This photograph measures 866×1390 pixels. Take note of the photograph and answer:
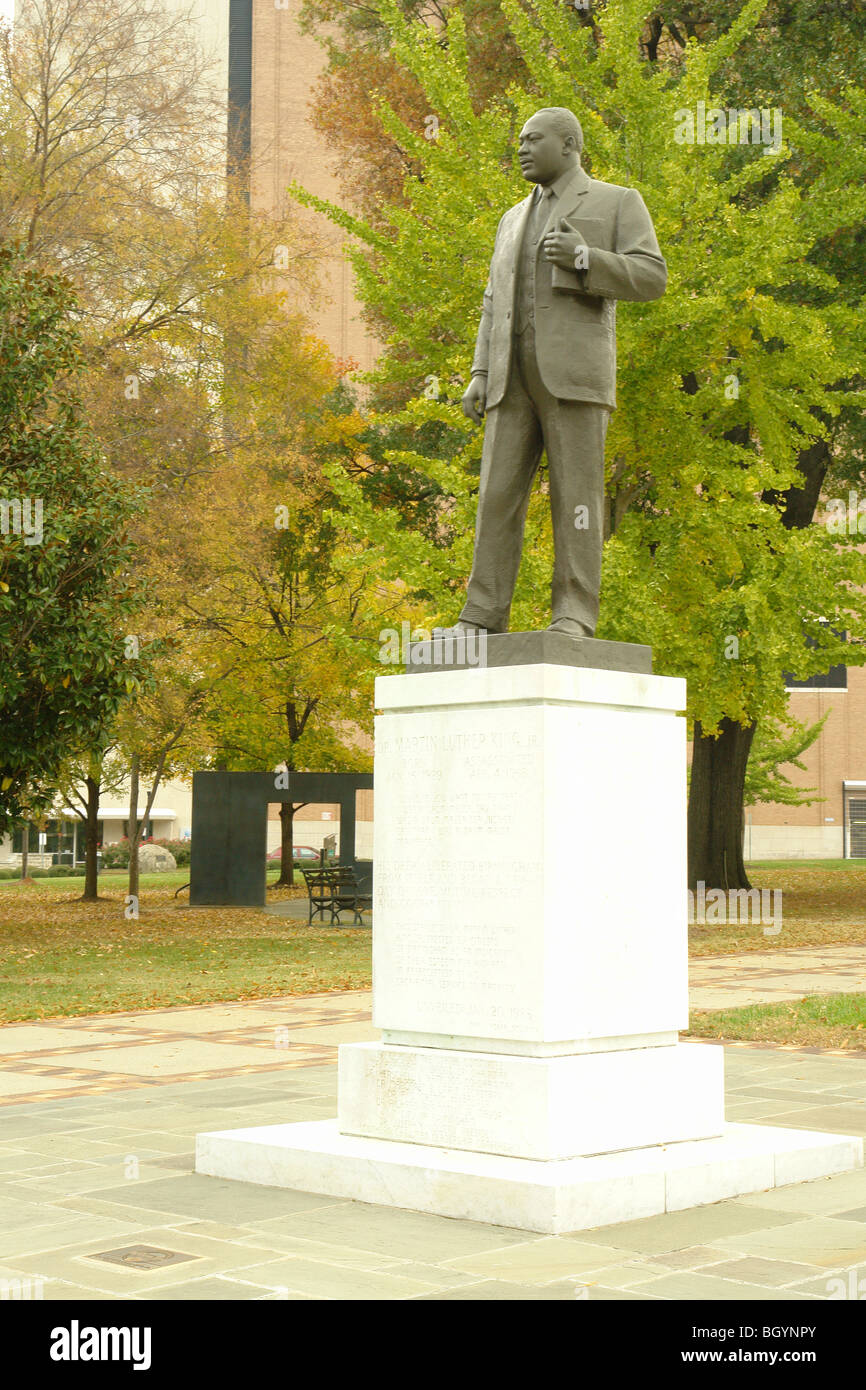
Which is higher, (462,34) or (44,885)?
(462,34)

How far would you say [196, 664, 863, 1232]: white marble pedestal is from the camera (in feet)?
21.0

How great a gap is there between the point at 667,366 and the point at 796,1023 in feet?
31.7

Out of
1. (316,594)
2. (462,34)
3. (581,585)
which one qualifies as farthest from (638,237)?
(316,594)

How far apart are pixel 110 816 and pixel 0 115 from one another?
163 feet

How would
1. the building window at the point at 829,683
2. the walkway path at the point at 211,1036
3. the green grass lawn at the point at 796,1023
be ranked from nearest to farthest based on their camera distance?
1. the walkway path at the point at 211,1036
2. the green grass lawn at the point at 796,1023
3. the building window at the point at 829,683

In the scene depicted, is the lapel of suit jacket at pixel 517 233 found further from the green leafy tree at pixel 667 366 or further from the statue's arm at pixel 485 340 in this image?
the green leafy tree at pixel 667 366

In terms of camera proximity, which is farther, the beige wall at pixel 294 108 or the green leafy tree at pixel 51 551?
the beige wall at pixel 294 108

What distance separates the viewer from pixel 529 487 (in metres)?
7.61

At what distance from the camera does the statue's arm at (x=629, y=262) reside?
7141 mm

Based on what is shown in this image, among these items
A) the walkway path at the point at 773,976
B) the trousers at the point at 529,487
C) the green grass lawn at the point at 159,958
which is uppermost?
the trousers at the point at 529,487

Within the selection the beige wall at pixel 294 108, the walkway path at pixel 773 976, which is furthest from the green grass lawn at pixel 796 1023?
the beige wall at pixel 294 108

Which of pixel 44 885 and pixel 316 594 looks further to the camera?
pixel 44 885
